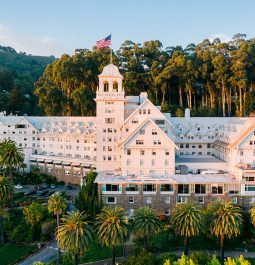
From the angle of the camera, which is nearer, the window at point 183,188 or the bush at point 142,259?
the bush at point 142,259

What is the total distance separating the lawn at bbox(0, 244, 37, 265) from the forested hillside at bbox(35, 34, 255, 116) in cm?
4652

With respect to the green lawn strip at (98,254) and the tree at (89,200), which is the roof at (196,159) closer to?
the tree at (89,200)

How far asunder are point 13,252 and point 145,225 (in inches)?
808

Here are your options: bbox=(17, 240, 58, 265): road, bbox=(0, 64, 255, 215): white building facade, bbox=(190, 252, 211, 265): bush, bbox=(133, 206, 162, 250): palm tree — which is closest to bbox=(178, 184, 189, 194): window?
bbox=(0, 64, 255, 215): white building facade

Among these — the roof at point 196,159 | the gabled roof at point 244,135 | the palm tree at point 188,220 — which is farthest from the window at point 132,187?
the gabled roof at point 244,135

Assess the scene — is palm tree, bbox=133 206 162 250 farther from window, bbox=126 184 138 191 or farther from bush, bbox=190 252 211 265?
window, bbox=126 184 138 191

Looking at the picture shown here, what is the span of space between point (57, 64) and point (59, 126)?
2686 cm

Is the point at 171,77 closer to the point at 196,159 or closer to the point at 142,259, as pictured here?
the point at 196,159

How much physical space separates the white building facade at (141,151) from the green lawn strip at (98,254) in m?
7.21

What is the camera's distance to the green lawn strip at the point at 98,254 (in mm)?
43250

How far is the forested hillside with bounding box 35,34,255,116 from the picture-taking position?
8594 centimetres

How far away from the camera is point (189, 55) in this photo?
9356 cm

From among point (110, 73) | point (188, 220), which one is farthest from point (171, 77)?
point (188, 220)

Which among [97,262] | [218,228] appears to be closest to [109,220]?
[97,262]
